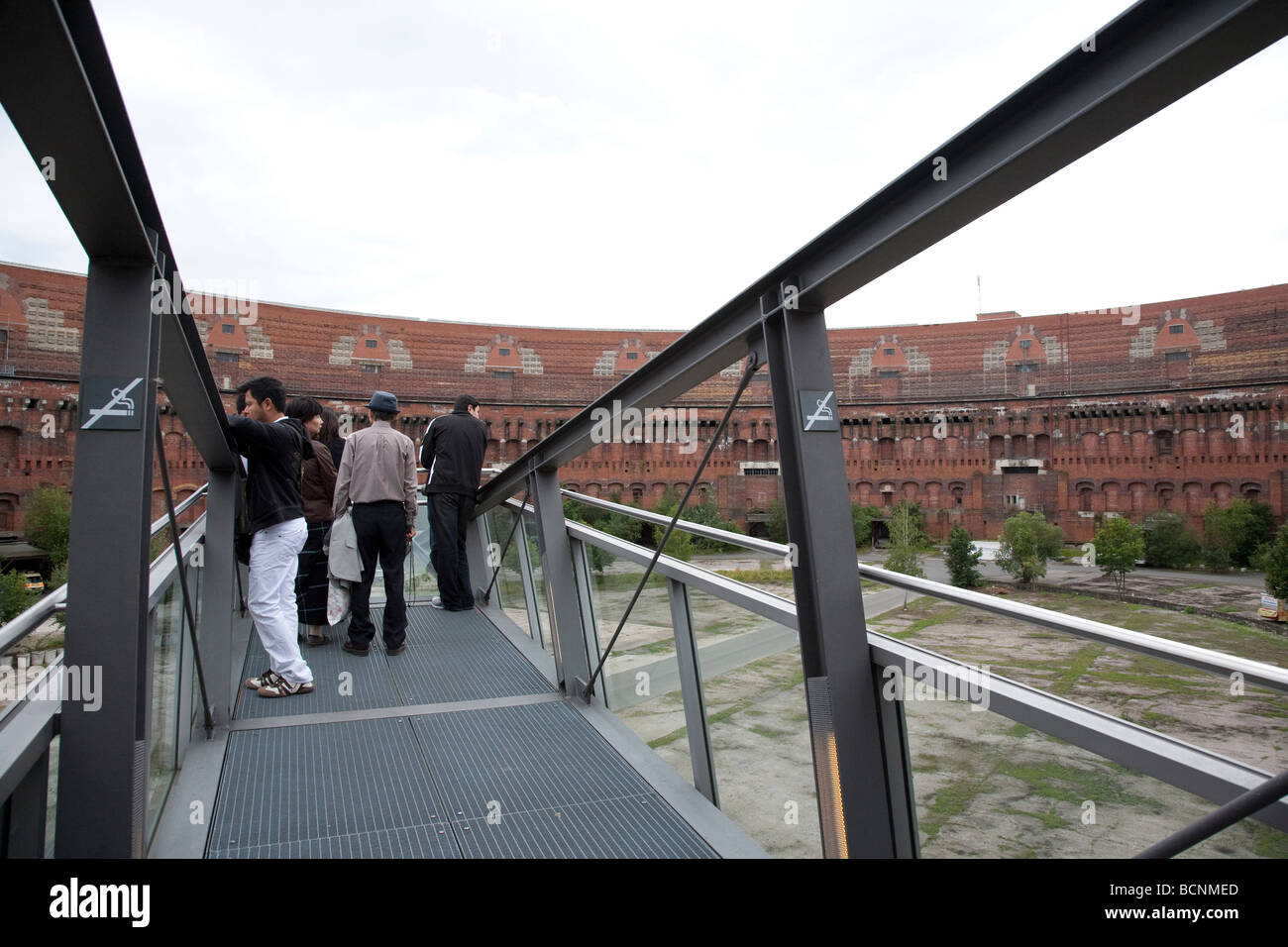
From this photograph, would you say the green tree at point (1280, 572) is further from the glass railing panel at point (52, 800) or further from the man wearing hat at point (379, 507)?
the glass railing panel at point (52, 800)

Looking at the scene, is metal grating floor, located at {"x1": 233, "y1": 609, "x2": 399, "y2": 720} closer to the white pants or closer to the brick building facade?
the white pants

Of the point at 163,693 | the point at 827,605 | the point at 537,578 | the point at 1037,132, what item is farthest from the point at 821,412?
the point at 537,578

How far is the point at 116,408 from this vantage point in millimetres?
1943

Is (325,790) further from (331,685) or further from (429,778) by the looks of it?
(331,685)

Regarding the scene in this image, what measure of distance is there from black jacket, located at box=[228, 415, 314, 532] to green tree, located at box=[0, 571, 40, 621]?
1919 centimetres

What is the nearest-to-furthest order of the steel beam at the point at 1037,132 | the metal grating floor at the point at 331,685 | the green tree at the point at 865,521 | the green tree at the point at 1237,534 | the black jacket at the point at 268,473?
the steel beam at the point at 1037,132
the black jacket at the point at 268,473
the metal grating floor at the point at 331,685
the green tree at the point at 1237,534
the green tree at the point at 865,521

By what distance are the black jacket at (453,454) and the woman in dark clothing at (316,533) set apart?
0.81m

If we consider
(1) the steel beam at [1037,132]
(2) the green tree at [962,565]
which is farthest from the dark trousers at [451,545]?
(2) the green tree at [962,565]

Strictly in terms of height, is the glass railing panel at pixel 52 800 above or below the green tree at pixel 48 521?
below

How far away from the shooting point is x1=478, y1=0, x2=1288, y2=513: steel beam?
1.20 m

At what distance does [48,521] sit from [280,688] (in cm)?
2869

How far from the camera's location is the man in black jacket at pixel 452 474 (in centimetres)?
582
